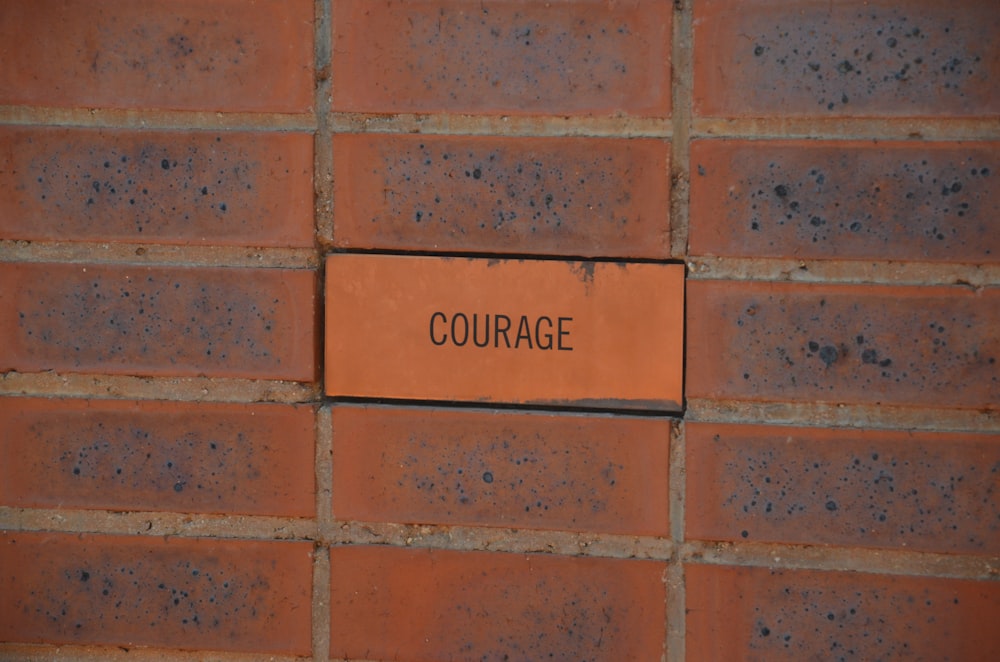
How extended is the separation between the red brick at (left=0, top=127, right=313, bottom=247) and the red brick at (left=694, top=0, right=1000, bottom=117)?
20.4 inches

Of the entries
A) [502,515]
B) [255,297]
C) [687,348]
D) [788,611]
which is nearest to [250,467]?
[255,297]

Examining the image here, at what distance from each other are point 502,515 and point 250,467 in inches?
12.6

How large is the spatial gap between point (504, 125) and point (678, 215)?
0.23 meters

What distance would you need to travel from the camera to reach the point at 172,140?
85 cm

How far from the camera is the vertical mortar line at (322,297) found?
84 centimetres

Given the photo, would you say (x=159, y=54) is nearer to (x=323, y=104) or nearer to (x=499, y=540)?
(x=323, y=104)

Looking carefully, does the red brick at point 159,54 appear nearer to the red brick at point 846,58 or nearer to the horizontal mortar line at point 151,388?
the horizontal mortar line at point 151,388

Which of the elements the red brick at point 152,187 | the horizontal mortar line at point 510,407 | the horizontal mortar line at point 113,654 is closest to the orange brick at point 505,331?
the horizontal mortar line at point 510,407

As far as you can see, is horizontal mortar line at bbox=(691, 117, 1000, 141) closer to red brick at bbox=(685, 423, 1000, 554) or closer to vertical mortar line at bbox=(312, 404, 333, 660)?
red brick at bbox=(685, 423, 1000, 554)

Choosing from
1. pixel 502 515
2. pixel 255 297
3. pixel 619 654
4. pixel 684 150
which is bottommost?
pixel 619 654

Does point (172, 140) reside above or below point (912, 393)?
above

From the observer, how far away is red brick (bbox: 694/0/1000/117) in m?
0.80

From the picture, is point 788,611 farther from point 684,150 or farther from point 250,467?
point 250,467

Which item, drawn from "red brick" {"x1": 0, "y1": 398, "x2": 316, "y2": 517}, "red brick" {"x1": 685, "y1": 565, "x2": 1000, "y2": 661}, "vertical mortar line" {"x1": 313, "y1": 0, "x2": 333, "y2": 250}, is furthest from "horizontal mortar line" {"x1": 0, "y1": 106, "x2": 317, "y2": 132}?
"red brick" {"x1": 685, "y1": 565, "x2": 1000, "y2": 661}
